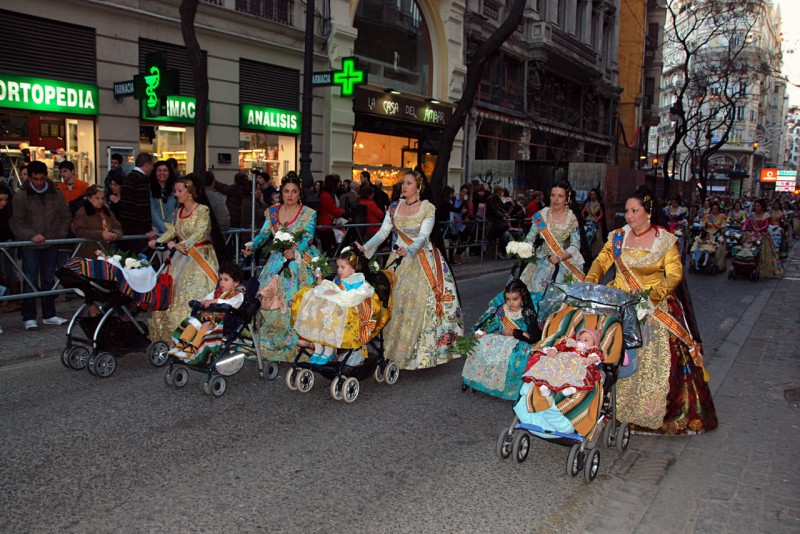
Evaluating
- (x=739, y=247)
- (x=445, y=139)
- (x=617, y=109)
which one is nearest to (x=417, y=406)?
(x=445, y=139)

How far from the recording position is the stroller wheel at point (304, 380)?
648 centimetres

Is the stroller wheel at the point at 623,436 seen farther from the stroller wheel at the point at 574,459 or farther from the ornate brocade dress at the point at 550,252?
the ornate brocade dress at the point at 550,252

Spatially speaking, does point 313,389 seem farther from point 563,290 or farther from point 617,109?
point 617,109

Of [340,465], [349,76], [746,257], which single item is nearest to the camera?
[340,465]

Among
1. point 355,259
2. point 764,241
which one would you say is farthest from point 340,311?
point 764,241

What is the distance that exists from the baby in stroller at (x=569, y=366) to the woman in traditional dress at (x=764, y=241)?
14.9 metres

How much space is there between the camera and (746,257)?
16703mm

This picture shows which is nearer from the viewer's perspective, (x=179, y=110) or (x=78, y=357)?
(x=78, y=357)

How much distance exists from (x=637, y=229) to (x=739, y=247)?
12.9 metres

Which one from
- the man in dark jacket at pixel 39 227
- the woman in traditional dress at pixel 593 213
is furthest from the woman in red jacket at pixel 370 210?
the man in dark jacket at pixel 39 227

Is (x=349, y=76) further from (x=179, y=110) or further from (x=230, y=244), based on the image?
(x=230, y=244)

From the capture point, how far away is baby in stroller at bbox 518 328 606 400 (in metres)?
4.57

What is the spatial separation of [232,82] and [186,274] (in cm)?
1163

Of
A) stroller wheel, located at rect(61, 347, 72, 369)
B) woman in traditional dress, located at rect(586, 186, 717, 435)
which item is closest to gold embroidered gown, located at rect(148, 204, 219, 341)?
stroller wheel, located at rect(61, 347, 72, 369)
